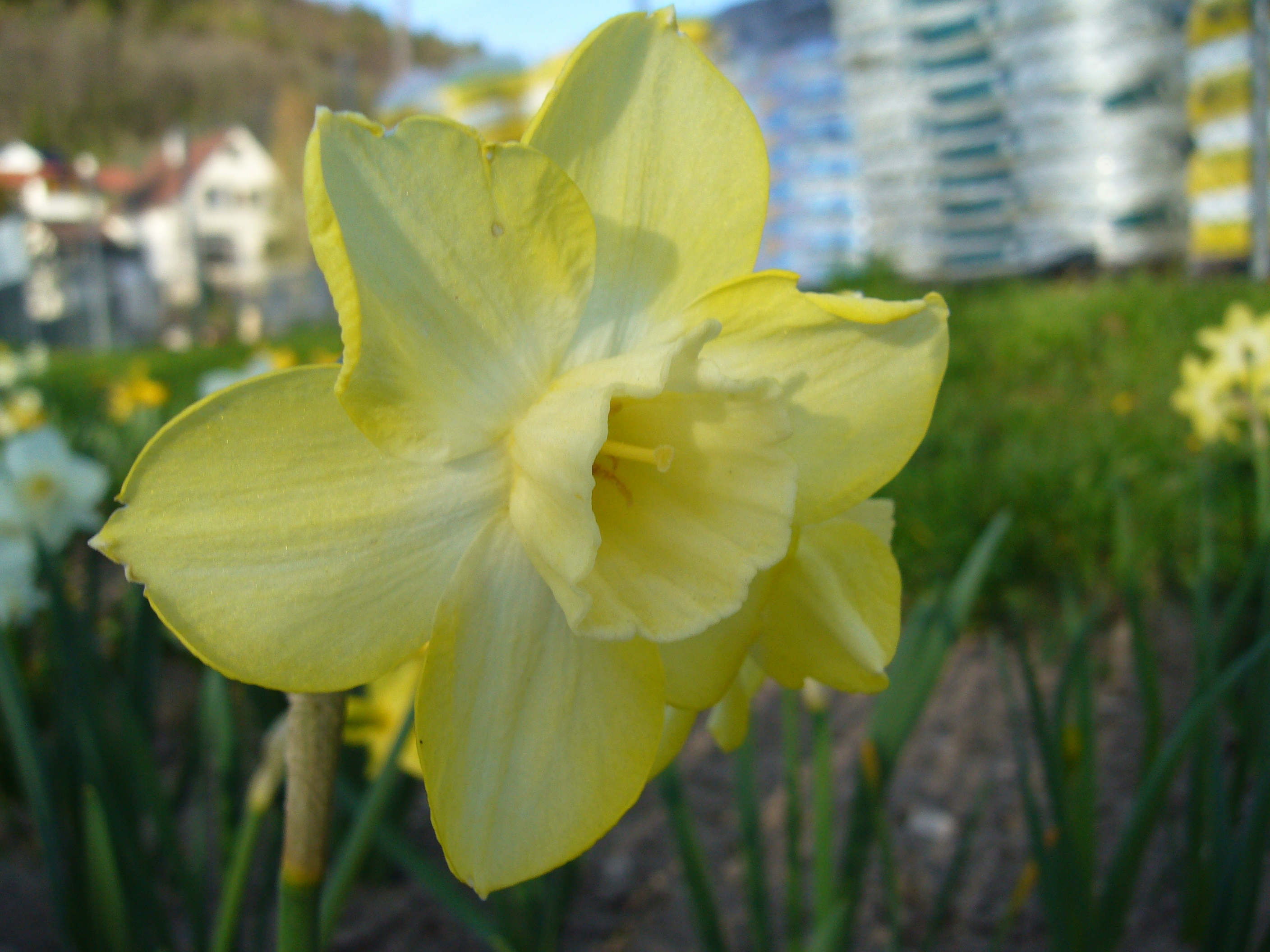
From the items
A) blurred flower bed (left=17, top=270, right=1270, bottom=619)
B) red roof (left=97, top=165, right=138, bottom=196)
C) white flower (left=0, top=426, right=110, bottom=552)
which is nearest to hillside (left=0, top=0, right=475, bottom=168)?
red roof (left=97, top=165, right=138, bottom=196)

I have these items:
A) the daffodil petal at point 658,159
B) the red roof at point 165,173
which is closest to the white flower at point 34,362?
the daffodil petal at point 658,159

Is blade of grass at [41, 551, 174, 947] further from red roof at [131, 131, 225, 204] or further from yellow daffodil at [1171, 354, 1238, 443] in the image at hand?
red roof at [131, 131, 225, 204]

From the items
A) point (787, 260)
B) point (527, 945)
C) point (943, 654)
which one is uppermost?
point (943, 654)

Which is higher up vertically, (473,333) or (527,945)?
(473,333)

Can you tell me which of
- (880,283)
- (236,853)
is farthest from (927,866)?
(880,283)

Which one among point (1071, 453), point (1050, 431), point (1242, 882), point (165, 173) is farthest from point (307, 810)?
point (165, 173)

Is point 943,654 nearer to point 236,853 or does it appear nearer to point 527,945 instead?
point 527,945
